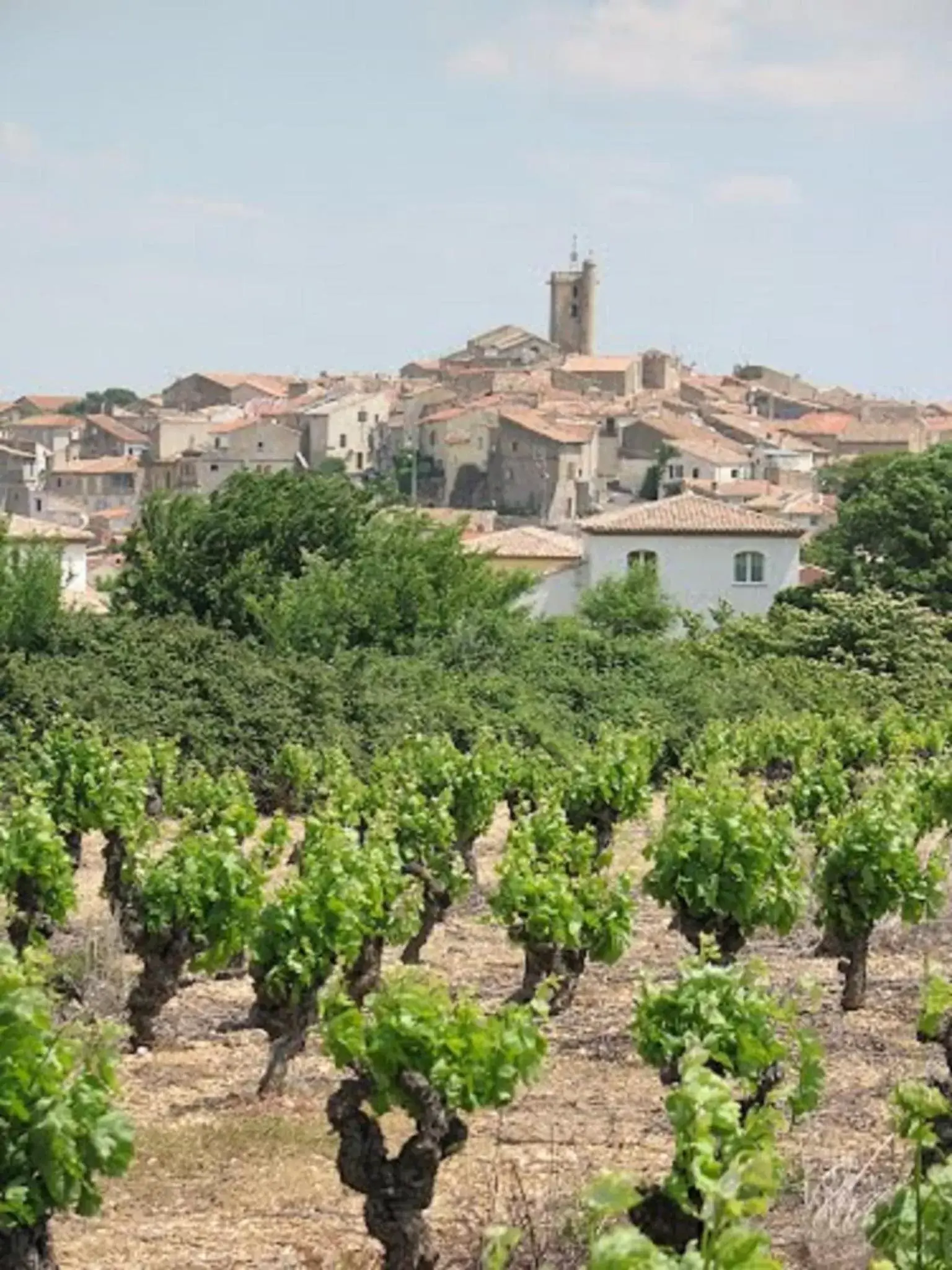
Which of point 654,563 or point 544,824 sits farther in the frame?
point 654,563

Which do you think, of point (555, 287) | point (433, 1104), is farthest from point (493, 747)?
point (555, 287)

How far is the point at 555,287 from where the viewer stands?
561ft

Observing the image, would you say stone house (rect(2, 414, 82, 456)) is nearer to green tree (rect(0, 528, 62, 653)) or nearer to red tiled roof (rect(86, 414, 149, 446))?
red tiled roof (rect(86, 414, 149, 446))

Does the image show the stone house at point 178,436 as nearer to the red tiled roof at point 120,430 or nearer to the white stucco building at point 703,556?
the red tiled roof at point 120,430

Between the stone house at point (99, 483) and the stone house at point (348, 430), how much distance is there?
32.3ft

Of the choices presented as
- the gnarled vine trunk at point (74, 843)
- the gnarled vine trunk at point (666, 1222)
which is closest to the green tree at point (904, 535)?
the gnarled vine trunk at point (74, 843)

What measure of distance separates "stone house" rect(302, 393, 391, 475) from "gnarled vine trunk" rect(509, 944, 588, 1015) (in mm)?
102401

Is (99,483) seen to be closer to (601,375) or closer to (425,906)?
(601,375)

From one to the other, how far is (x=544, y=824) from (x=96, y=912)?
4.29 meters

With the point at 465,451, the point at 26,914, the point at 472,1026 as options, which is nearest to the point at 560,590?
the point at 26,914

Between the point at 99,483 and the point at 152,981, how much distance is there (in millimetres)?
101792

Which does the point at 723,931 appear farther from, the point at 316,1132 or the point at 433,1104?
the point at 433,1104

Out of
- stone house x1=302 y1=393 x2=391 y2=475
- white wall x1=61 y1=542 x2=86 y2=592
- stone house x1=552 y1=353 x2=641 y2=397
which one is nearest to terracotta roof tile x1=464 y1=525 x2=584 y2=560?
white wall x1=61 y1=542 x2=86 y2=592

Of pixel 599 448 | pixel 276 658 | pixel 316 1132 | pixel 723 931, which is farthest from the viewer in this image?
pixel 599 448
